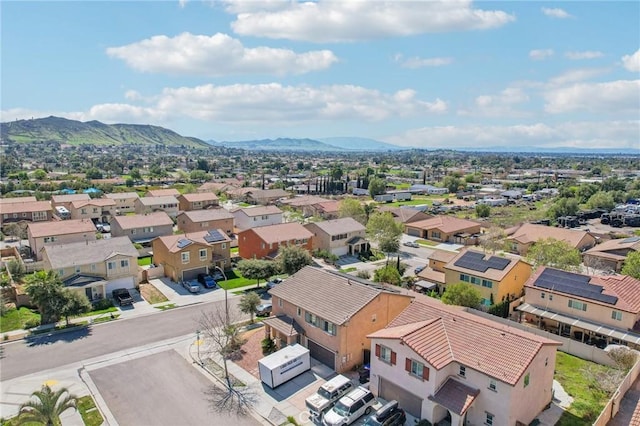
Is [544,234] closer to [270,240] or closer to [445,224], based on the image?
[445,224]

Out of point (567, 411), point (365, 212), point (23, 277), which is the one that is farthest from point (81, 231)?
point (567, 411)

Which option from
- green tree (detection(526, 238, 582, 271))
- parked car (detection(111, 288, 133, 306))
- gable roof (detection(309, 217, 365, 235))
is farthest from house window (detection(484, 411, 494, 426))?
gable roof (detection(309, 217, 365, 235))

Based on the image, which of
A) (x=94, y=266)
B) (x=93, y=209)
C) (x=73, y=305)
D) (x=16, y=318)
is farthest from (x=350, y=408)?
(x=93, y=209)

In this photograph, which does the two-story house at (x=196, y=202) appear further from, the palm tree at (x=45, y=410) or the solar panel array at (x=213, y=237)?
the palm tree at (x=45, y=410)

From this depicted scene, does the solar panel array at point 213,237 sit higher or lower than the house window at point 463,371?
higher

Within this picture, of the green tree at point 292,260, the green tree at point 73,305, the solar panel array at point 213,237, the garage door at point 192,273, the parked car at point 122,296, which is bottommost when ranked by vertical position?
the parked car at point 122,296

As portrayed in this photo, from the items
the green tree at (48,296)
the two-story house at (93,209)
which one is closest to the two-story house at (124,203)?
the two-story house at (93,209)

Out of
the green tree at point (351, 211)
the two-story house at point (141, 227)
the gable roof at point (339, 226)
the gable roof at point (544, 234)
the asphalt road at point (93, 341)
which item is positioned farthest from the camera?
the green tree at point (351, 211)

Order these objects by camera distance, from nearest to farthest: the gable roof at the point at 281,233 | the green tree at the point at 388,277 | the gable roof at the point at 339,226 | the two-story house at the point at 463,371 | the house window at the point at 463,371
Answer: the two-story house at the point at 463,371 < the house window at the point at 463,371 < the green tree at the point at 388,277 < the gable roof at the point at 281,233 < the gable roof at the point at 339,226
